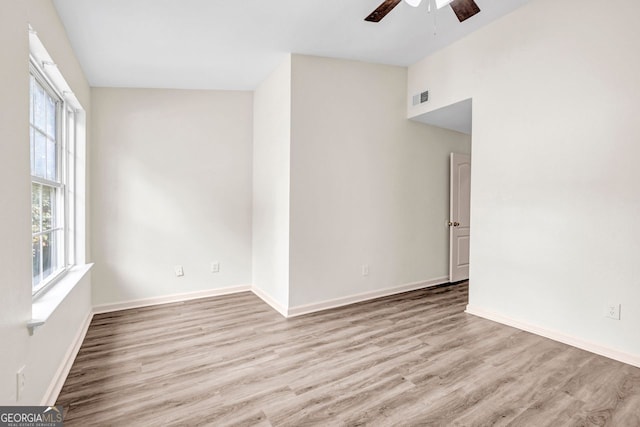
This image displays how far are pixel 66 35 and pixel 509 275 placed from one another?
177 inches

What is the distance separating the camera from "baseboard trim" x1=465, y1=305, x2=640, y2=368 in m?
2.47

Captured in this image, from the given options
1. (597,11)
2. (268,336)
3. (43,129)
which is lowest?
(268,336)

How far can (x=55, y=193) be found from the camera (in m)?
2.78

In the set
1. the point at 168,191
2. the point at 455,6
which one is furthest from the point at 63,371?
the point at 455,6

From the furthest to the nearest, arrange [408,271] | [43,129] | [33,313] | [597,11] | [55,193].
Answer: [408,271], [55,193], [597,11], [43,129], [33,313]

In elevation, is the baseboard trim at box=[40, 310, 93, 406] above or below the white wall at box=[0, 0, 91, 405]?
below

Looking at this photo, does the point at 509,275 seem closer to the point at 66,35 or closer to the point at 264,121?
the point at 264,121

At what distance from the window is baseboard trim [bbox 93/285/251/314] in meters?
0.89

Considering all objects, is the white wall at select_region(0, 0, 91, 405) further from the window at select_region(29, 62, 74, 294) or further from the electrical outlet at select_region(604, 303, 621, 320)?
the electrical outlet at select_region(604, 303, 621, 320)

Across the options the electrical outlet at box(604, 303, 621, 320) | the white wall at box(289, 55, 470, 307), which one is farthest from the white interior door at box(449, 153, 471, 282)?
the electrical outlet at box(604, 303, 621, 320)

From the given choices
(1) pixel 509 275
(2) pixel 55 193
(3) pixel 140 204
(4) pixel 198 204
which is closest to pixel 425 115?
(1) pixel 509 275

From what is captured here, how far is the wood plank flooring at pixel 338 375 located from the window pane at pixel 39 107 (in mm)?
1802

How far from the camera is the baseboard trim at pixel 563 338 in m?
2.47

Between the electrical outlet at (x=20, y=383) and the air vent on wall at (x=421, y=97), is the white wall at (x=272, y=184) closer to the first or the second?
the air vent on wall at (x=421, y=97)
